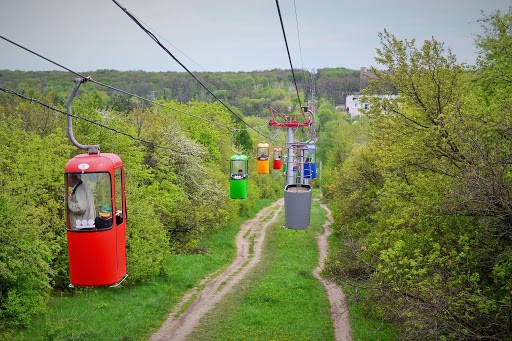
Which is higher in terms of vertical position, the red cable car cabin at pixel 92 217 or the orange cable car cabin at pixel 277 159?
the red cable car cabin at pixel 92 217

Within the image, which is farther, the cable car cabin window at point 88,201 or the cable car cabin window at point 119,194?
the cable car cabin window at point 119,194

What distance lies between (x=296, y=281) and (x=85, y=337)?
523 inches

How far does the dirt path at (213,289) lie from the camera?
21922mm

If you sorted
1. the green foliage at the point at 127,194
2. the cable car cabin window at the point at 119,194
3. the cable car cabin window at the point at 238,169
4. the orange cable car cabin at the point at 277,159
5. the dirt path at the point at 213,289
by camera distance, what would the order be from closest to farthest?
the cable car cabin window at the point at 119,194 < the green foliage at the point at 127,194 < the dirt path at the point at 213,289 < the cable car cabin window at the point at 238,169 < the orange cable car cabin at the point at 277,159

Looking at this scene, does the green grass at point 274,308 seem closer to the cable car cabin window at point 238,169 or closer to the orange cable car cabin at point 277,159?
the cable car cabin window at point 238,169

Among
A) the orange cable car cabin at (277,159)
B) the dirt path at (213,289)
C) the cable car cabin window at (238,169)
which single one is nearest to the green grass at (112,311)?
the dirt path at (213,289)

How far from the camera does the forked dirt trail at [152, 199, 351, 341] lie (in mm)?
22000

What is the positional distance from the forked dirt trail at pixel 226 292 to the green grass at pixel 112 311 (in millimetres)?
583

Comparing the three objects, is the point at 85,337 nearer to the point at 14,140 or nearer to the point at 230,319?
the point at 230,319

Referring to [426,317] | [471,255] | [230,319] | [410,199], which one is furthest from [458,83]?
[230,319]

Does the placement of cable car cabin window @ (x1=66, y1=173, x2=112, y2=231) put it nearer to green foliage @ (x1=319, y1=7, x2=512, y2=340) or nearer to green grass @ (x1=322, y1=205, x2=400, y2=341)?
green foliage @ (x1=319, y1=7, x2=512, y2=340)

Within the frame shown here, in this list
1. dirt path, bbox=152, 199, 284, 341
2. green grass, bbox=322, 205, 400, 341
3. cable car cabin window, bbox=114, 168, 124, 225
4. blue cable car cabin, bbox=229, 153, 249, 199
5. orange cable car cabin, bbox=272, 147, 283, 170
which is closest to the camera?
cable car cabin window, bbox=114, 168, 124, 225

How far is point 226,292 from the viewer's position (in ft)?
90.7

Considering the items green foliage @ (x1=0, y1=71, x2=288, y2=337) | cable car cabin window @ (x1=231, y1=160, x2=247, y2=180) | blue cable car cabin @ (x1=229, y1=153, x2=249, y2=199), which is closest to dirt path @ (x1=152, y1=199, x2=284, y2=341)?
green foliage @ (x1=0, y1=71, x2=288, y2=337)
